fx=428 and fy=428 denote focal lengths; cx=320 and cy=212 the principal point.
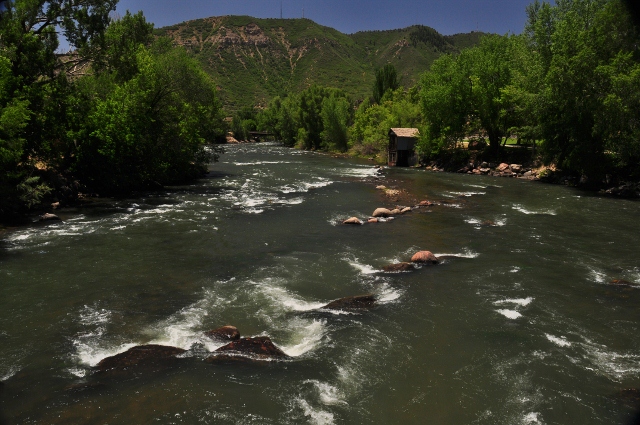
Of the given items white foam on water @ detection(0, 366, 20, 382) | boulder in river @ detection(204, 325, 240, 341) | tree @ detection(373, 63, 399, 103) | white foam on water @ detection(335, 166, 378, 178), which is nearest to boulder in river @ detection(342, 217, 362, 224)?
boulder in river @ detection(204, 325, 240, 341)

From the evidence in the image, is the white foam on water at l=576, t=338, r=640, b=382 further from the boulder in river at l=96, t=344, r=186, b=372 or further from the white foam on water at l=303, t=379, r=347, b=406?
the boulder in river at l=96, t=344, r=186, b=372

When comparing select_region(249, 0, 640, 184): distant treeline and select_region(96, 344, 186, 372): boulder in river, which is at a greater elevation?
select_region(249, 0, 640, 184): distant treeline

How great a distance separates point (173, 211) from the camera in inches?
1012

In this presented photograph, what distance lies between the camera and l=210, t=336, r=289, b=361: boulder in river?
915 cm

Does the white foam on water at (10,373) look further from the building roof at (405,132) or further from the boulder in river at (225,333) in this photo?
the building roof at (405,132)

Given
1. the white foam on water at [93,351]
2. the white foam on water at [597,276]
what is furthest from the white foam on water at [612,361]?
the white foam on water at [93,351]

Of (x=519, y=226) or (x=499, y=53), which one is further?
(x=499, y=53)

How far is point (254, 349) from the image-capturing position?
9.30 metres

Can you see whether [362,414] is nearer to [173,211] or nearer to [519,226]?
[519,226]

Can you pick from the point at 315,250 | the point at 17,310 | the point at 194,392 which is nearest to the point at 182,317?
the point at 194,392

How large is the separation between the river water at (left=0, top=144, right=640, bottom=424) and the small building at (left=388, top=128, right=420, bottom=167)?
32870mm

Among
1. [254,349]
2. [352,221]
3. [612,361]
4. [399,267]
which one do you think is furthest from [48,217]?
[612,361]

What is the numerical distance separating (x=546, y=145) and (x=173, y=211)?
31877 mm

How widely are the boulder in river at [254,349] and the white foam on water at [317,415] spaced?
1728 millimetres
